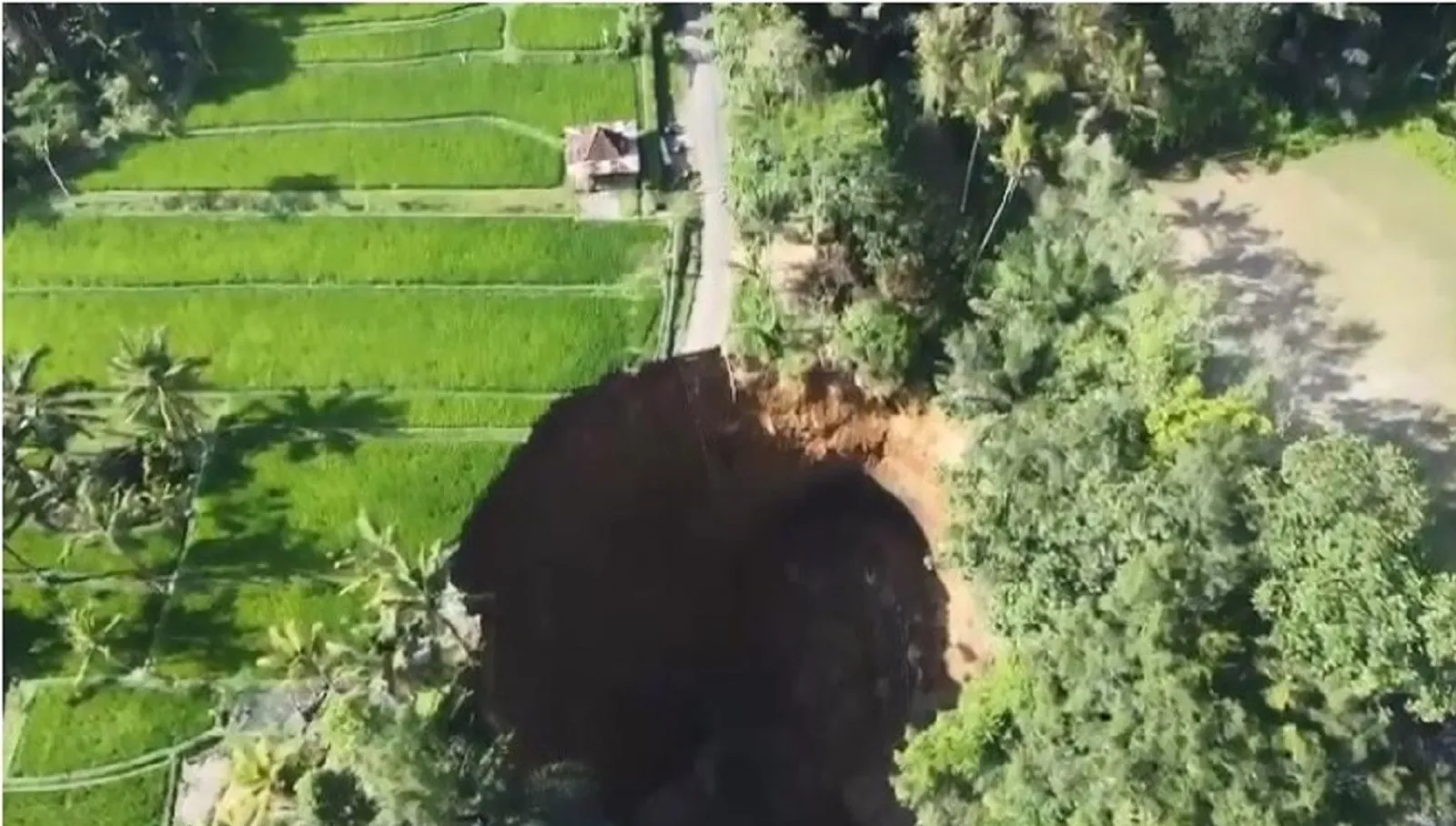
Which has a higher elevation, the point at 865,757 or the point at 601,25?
the point at 601,25

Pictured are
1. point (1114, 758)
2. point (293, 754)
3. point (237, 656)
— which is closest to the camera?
point (1114, 758)

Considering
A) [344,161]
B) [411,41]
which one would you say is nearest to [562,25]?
[411,41]

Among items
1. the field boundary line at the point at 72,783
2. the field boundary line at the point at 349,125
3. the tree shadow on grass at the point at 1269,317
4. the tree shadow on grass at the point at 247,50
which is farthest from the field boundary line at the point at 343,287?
the tree shadow on grass at the point at 1269,317

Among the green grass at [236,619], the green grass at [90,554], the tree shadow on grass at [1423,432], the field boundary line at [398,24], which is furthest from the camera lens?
the field boundary line at [398,24]

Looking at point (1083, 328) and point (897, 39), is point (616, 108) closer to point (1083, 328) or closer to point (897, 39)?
point (897, 39)

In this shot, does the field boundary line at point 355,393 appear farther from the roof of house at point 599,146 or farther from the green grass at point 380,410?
the roof of house at point 599,146

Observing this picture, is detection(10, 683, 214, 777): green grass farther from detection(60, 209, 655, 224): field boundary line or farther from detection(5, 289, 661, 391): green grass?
detection(60, 209, 655, 224): field boundary line

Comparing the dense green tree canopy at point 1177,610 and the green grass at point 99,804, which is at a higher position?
the dense green tree canopy at point 1177,610

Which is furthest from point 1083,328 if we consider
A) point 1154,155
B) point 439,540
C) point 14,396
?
point 14,396
